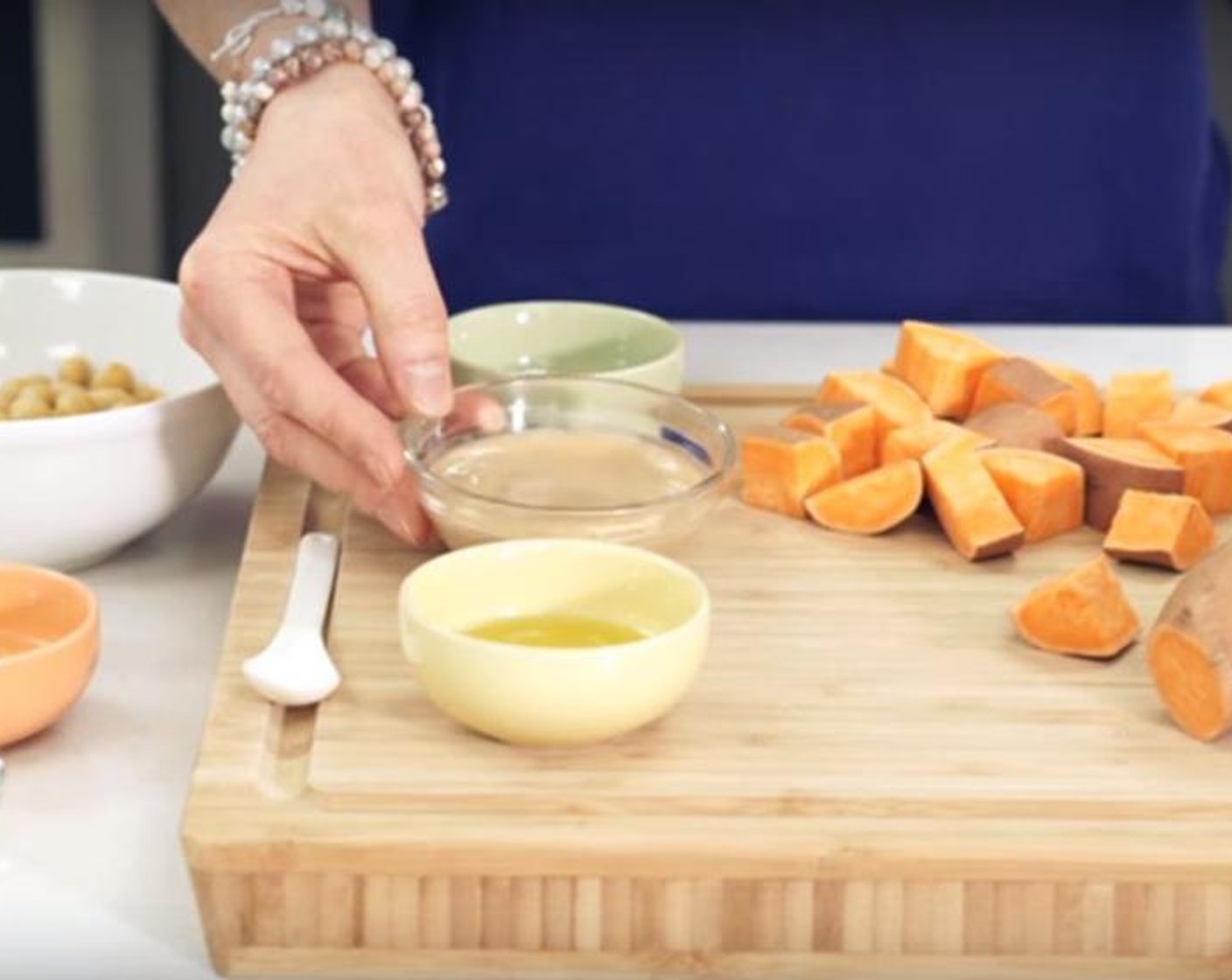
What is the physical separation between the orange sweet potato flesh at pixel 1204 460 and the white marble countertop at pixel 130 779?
23.3 inches

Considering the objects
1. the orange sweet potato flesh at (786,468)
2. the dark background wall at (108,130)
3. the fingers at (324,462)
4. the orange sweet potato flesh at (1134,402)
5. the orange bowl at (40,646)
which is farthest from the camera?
the dark background wall at (108,130)

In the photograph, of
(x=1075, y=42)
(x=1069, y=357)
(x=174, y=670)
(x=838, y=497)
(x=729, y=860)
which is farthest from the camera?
(x=1075, y=42)

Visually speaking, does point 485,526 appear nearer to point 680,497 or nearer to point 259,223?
point 680,497

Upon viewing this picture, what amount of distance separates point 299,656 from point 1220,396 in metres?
0.73

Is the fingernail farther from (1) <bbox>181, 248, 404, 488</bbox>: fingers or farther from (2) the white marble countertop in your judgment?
(2) the white marble countertop

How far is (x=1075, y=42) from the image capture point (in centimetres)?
221

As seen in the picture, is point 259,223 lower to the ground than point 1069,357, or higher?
higher

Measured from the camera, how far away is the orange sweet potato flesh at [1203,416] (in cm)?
171

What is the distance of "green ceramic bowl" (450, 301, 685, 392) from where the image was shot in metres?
1.81

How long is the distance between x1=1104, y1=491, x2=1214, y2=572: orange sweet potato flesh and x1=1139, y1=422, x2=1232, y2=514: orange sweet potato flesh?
0.24ft

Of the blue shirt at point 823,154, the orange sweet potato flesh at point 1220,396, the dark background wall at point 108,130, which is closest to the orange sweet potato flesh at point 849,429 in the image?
the orange sweet potato flesh at point 1220,396

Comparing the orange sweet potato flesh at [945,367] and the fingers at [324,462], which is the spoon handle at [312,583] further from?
the orange sweet potato flesh at [945,367]

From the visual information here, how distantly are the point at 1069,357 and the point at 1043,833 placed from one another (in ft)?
2.89

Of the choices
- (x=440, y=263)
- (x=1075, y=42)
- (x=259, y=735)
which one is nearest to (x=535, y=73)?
(x=440, y=263)
